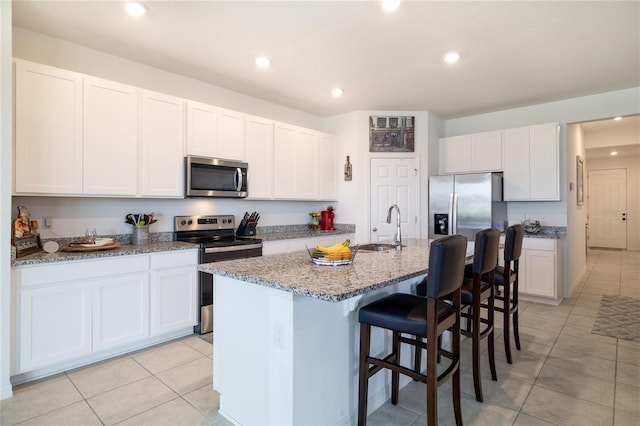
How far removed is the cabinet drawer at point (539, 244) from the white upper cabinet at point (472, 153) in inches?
42.2

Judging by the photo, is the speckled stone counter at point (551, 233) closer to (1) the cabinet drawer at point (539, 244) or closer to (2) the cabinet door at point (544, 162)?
(1) the cabinet drawer at point (539, 244)

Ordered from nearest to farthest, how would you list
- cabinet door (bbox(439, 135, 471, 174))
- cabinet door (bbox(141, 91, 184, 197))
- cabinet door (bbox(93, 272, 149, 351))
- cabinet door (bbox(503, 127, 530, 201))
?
cabinet door (bbox(93, 272, 149, 351)) < cabinet door (bbox(141, 91, 184, 197)) < cabinet door (bbox(503, 127, 530, 201)) < cabinet door (bbox(439, 135, 471, 174))

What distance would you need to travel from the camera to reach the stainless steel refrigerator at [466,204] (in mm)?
4441

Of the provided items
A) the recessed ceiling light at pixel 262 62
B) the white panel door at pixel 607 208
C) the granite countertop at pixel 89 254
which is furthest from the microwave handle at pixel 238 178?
the white panel door at pixel 607 208

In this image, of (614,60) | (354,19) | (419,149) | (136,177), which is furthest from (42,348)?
(614,60)

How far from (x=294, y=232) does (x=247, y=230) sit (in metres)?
0.91

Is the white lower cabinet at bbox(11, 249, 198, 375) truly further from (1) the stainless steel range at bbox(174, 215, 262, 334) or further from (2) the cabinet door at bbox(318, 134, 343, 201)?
(2) the cabinet door at bbox(318, 134, 343, 201)

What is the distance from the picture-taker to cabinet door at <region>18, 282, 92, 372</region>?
7.55 ft

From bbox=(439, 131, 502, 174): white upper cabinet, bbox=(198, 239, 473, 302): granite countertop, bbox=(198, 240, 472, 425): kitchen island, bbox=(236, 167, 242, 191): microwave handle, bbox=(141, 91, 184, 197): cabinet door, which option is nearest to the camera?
bbox=(198, 239, 473, 302): granite countertop

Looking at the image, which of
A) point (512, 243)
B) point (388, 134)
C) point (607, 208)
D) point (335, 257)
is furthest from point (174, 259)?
point (607, 208)

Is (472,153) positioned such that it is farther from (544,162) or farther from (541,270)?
(541,270)

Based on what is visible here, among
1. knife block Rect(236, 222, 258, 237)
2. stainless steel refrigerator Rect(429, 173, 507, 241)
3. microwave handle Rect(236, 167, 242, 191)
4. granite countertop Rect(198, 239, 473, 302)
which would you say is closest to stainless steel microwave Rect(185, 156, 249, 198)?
microwave handle Rect(236, 167, 242, 191)

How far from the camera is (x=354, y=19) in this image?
8.36 ft

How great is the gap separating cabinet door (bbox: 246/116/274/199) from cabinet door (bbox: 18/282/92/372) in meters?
2.02
